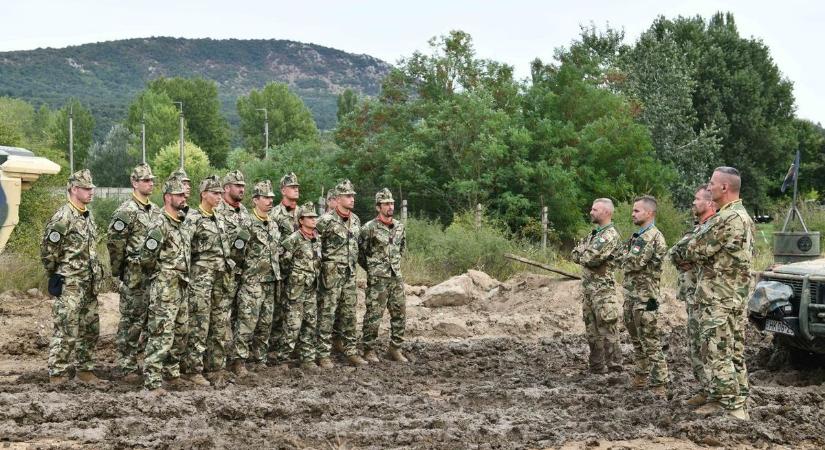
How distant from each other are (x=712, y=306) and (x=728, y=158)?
38059mm

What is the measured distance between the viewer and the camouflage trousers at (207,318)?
1045 centimetres

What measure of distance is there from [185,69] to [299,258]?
162m

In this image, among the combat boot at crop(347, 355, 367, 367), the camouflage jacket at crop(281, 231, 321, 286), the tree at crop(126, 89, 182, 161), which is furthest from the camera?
the tree at crop(126, 89, 182, 161)

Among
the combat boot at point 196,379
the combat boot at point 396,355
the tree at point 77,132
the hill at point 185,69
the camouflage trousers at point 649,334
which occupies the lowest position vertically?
the combat boot at point 396,355

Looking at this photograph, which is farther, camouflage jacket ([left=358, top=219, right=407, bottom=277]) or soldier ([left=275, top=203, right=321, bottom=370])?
camouflage jacket ([left=358, top=219, right=407, bottom=277])

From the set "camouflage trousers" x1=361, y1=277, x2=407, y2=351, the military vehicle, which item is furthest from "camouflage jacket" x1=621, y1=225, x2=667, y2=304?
the military vehicle

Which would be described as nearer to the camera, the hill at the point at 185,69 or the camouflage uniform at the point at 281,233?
the camouflage uniform at the point at 281,233

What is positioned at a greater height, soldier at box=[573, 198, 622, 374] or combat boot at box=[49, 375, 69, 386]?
soldier at box=[573, 198, 622, 374]

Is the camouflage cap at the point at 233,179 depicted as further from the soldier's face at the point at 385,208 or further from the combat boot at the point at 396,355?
the combat boot at the point at 396,355

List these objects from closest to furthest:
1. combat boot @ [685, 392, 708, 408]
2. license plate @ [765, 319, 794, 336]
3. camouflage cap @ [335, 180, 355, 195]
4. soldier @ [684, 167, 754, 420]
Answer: soldier @ [684, 167, 754, 420], combat boot @ [685, 392, 708, 408], license plate @ [765, 319, 794, 336], camouflage cap @ [335, 180, 355, 195]

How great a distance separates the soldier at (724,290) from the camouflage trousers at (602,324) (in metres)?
2.39

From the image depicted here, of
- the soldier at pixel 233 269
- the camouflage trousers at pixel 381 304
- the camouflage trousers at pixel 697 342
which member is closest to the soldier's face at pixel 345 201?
the camouflage trousers at pixel 381 304

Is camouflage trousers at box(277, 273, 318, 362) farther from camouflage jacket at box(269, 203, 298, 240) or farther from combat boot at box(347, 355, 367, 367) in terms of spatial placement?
camouflage jacket at box(269, 203, 298, 240)

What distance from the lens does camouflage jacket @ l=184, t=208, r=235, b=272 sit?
34.3 feet
